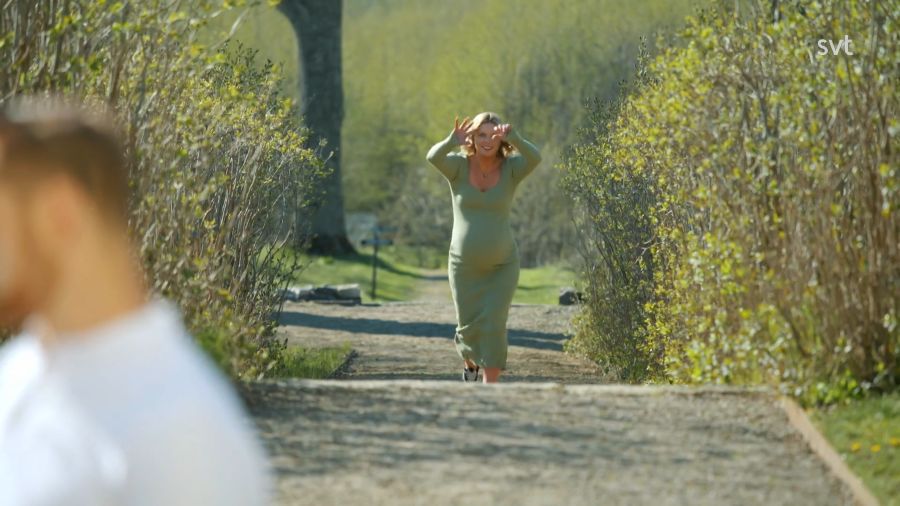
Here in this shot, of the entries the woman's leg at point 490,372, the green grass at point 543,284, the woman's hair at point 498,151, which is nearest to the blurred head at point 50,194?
the woman's hair at point 498,151

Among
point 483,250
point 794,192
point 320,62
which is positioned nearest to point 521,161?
point 483,250

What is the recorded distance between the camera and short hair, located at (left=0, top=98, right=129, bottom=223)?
58.3 inches

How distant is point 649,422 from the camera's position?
578 centimetres

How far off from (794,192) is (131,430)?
17.5ft

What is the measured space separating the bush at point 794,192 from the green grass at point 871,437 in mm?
Answer: 147

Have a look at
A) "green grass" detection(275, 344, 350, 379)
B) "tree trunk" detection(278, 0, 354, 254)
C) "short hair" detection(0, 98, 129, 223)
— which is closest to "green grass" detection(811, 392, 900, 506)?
"short hair" detection(0, 98, 129, 223)

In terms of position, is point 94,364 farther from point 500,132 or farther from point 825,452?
point 500,132

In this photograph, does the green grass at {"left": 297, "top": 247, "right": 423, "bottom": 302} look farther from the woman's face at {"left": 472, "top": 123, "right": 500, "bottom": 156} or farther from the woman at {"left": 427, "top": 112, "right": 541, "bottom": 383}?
the woman's face at {"left": 472, "top": 123, "right": 500, "bottom": 156}

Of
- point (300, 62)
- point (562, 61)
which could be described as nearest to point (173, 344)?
point (300, 62)

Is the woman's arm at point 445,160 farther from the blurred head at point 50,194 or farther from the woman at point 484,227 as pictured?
the blurred head at point 50,194

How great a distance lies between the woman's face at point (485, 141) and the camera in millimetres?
9000

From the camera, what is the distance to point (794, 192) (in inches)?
253

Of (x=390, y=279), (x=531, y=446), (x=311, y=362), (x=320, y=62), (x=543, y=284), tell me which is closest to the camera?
(x=531, y=446)

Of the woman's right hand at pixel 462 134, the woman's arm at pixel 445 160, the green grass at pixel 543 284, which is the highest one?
the woman's right hand at pixel 462 134
